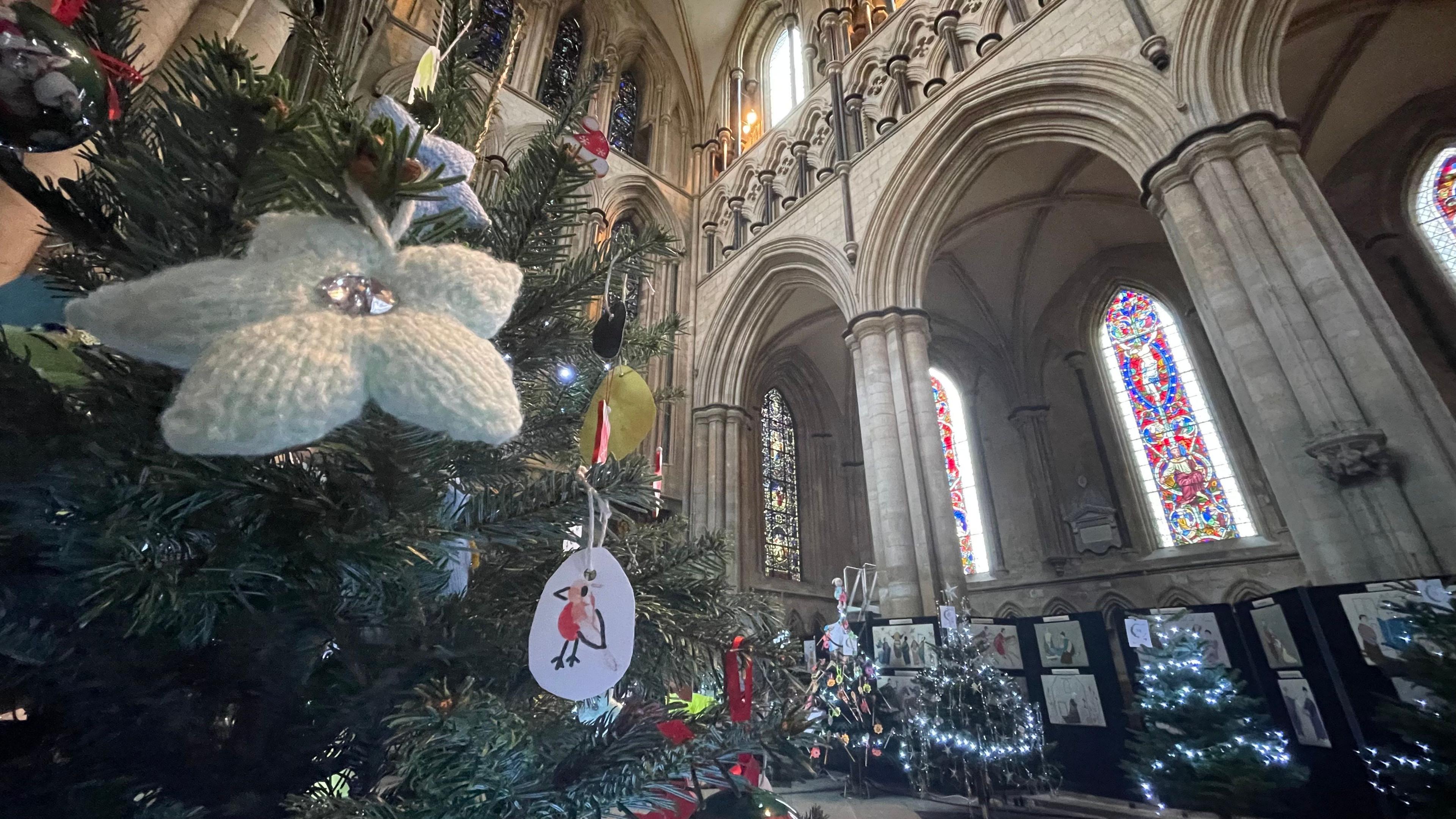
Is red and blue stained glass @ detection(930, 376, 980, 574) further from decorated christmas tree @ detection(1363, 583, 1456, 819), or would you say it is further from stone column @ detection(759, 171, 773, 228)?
decorated christmas tree @ detection(1363, 583, 1456, 819)

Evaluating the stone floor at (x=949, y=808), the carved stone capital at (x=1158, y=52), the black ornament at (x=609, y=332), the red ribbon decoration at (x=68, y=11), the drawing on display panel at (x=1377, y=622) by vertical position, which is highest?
the carved stone capital at (x=1158, y=52)

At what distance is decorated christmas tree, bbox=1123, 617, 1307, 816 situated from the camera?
2.96 meters

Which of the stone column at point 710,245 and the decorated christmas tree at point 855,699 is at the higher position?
the stone column at point 710,245

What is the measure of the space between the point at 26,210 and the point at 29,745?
1.16 m

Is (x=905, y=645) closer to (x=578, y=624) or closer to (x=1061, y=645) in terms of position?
(x=1061, y=645)

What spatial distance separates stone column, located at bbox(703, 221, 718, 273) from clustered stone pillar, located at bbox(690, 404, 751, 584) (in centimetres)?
267

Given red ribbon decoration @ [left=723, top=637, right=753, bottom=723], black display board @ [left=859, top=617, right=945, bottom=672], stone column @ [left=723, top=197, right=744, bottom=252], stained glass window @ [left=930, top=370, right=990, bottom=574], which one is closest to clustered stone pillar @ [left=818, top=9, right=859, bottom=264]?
stone column @ [left=723, top=197, right=744, bottom=252]

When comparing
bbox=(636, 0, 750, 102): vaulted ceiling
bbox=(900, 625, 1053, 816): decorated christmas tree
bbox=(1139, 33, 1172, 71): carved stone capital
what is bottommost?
bbox=(900, 625, 1053, 816): decorated christmas tree

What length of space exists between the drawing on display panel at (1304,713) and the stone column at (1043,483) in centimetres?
631

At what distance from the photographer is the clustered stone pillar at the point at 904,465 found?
5484 mm

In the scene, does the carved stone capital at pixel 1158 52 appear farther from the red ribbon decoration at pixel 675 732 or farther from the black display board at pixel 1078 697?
the red ribbon decoration at pixel 675 732

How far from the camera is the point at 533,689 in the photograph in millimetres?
748

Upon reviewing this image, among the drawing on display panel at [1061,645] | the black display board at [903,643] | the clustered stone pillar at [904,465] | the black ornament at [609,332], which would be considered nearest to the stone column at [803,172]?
the clustered stone pillar at [904,465]

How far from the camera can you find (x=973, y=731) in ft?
11.8
